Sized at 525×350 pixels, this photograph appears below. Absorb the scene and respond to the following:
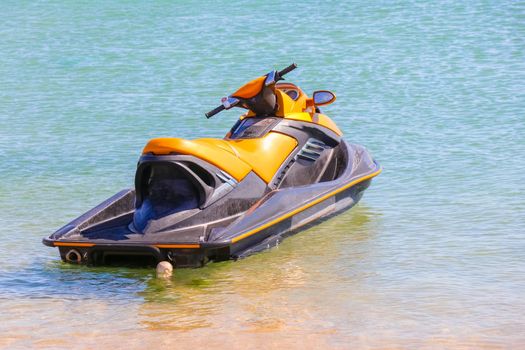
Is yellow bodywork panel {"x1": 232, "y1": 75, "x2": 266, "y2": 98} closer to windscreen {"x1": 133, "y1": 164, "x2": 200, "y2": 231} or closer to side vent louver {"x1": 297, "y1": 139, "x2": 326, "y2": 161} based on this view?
side vent louver {"x1": 297, "y1": 139, "x2": 326, "y2": 161}

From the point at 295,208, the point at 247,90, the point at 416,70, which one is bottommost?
the point at 416,70

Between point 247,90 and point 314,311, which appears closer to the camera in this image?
point 314,311

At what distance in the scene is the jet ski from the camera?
7527 millimetres

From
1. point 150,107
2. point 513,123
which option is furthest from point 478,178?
point 150,107

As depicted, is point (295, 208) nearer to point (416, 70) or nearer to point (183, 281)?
point (183, 281)

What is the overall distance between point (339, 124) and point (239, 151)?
17.2ft

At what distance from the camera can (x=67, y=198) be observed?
10125 millimetres

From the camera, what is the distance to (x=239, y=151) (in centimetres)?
816

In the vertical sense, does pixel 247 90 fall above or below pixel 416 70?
above

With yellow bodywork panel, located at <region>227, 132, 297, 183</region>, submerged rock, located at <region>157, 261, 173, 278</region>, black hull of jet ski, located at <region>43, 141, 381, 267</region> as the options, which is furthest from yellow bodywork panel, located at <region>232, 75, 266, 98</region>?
submerged rock, located at <region>157, 261, 173, 278</region>

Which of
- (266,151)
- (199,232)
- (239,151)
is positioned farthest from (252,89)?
(199,232)

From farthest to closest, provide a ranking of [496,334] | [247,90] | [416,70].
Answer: [416,70] → [247,90] → [496,334]

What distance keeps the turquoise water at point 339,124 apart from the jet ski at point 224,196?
0.19 m

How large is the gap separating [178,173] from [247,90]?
1376mm
